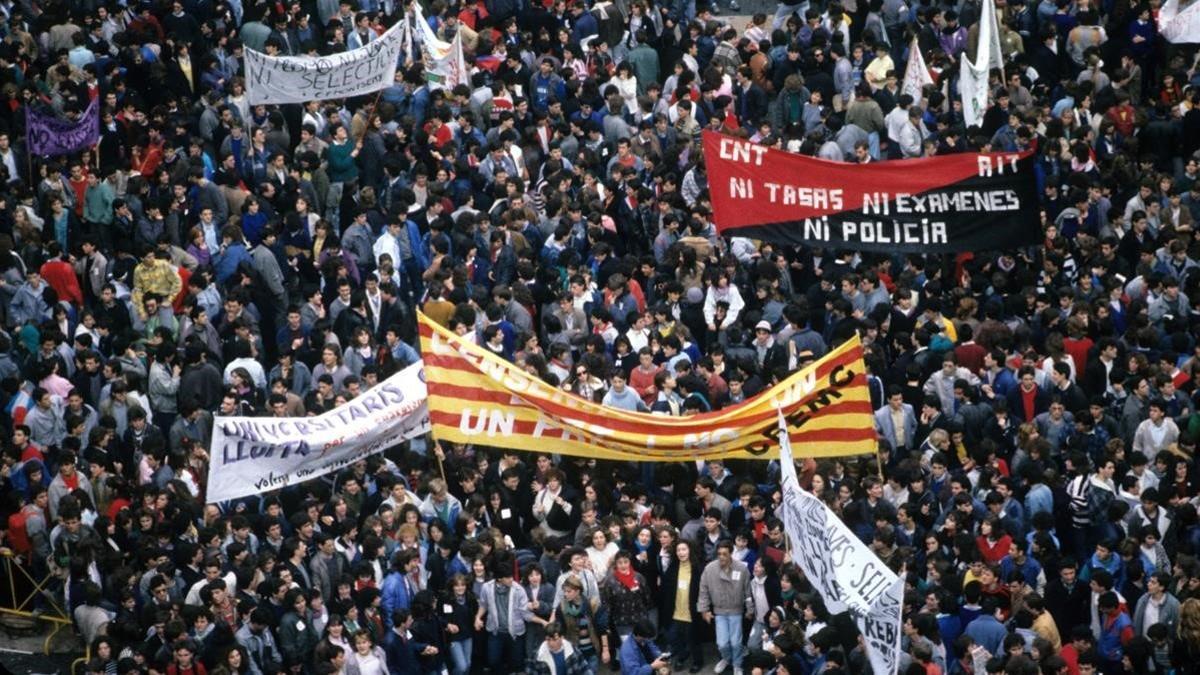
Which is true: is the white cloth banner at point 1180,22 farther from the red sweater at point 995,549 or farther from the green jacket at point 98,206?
the green jacket at point 98,206

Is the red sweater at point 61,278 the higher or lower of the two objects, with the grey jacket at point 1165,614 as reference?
higher

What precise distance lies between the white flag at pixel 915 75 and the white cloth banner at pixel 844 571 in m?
10.6

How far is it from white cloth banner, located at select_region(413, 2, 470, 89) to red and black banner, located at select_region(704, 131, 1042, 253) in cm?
541

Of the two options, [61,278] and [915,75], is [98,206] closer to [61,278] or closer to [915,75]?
[61,278]

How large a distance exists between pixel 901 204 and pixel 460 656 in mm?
7088

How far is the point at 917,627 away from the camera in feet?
73.4

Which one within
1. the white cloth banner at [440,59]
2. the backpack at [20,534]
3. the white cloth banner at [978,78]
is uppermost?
the white cloth banner at [440,59]

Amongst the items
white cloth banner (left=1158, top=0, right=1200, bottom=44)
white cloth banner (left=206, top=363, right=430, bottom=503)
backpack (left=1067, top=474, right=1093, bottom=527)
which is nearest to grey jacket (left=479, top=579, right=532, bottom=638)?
white cloth banner (left=206, top=363, right=430, bottom=503)

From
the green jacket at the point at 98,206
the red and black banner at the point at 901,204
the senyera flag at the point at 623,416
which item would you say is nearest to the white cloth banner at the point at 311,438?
the senyera flag at the point at 623,416

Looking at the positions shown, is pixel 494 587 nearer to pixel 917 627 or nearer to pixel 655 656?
pixel 655 656

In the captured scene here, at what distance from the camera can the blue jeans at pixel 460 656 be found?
78.8 feet

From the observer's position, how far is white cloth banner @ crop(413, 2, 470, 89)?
1282 inches

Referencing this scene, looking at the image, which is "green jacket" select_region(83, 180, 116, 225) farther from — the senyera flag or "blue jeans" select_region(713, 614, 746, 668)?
"blue jeans" select_region(713, 614, 746, 668)

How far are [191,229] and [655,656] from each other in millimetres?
7860
